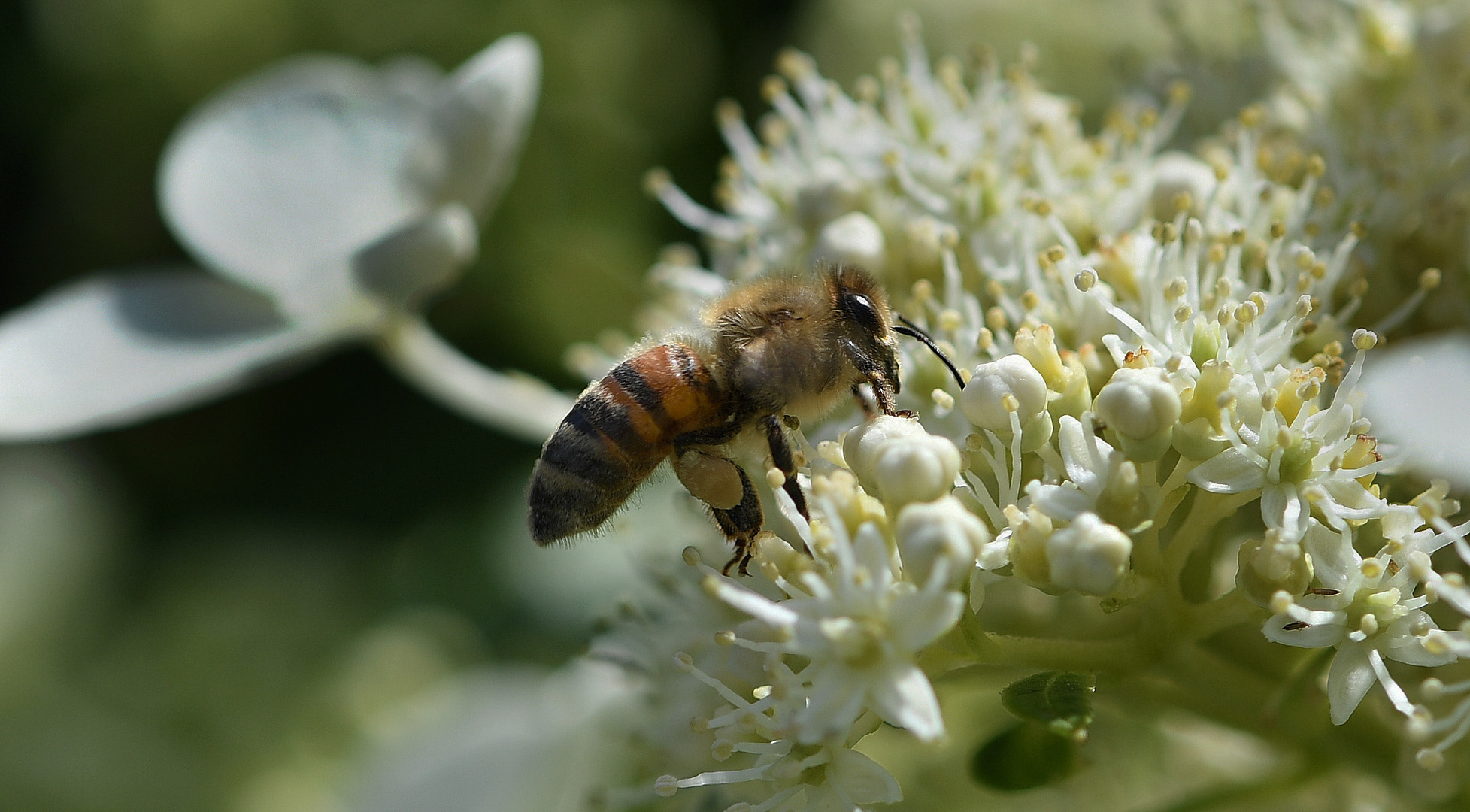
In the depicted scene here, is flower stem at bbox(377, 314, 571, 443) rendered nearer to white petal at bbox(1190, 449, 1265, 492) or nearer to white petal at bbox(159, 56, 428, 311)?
white petal at bbox(159, 56, 428, 311)

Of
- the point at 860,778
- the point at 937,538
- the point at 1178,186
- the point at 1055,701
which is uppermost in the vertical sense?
the point at 1178,186

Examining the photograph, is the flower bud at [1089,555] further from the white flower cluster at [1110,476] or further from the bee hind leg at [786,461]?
the bee hind leg at [786,461]

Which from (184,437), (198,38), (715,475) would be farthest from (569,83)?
(715,475)

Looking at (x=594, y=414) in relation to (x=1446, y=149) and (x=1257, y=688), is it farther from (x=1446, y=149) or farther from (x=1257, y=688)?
(x=1446, y=149)

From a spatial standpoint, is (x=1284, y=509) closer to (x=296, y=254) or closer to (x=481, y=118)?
(x=481, y=118)

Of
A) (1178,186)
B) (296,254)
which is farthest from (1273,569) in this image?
(296,254)

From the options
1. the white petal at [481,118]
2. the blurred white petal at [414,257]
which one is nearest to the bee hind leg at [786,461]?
the blurred white petal at [414,257]
